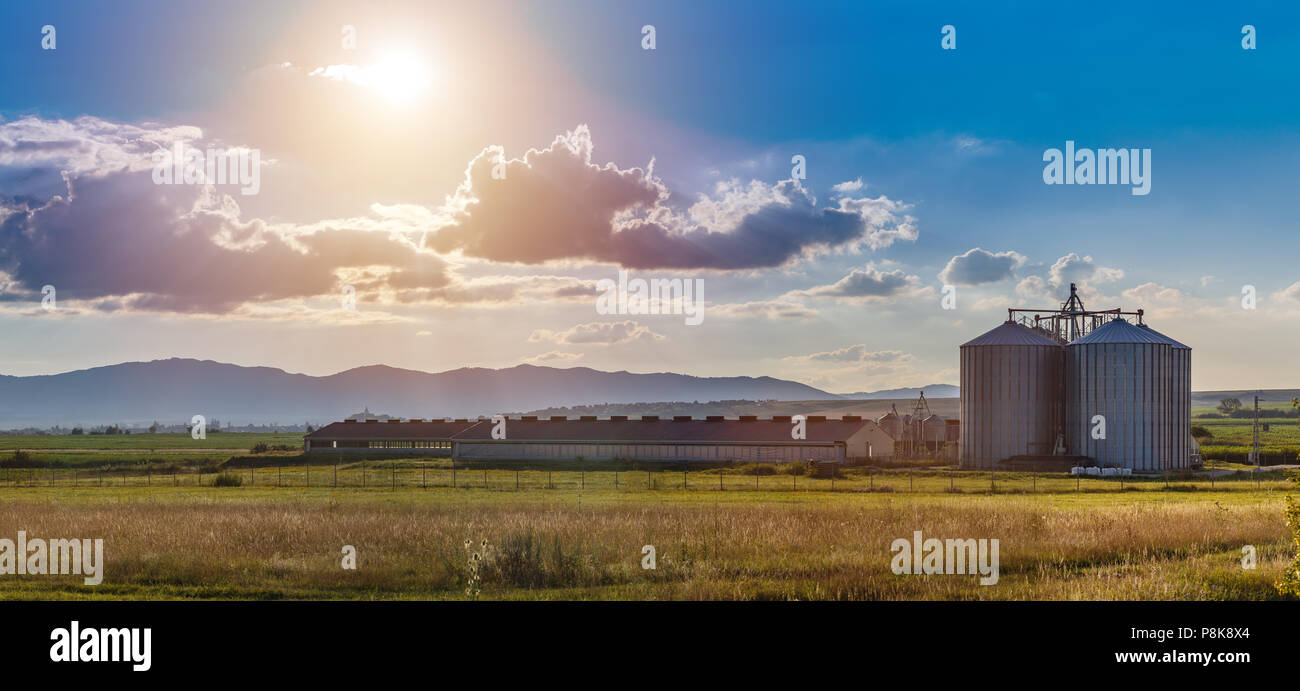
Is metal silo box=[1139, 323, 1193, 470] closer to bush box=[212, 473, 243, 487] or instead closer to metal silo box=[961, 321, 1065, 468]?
metal silo box=[961, 321, 1065, 468]

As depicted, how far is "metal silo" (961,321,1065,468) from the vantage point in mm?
78062

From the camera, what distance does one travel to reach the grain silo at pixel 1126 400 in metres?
75.2

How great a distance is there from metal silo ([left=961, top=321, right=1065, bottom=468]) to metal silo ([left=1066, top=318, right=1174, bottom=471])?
2.07 m

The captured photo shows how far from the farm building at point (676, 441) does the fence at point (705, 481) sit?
879cm

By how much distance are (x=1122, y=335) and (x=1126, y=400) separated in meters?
5.19

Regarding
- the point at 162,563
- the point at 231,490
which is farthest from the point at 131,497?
the point at 162,563

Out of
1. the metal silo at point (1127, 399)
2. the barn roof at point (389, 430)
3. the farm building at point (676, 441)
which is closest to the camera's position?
the metal silo at point (1127, 399)

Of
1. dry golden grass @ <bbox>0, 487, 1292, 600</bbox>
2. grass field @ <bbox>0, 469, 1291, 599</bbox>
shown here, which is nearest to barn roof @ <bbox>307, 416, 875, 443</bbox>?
grass field @ <bbox>0, 469, 1291, 599</bbox>

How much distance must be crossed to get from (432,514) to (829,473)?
138ft

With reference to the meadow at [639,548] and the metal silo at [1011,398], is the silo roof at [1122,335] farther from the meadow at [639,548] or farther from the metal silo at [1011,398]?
the meadow at [639,548]

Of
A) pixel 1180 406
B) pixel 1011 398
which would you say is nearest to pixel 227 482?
pixel 1011 398

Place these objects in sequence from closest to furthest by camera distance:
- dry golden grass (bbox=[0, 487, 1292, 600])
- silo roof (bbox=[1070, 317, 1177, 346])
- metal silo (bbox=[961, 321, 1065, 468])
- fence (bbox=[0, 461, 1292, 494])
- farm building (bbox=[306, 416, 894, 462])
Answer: dry golden grass (bbox=[0, 487, 1292, 600]) → fence (bbox=[0, 461, 1292, 494]) → silo roof (bbox=[1070, 317, 1177, 346]) → metal silo (bbox=[961, 321, 1065, 468]) → farm building (bbox=[306, 416, 894, 462])

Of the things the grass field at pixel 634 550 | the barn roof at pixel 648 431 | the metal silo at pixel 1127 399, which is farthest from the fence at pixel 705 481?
the grass field at pixel 634 550
